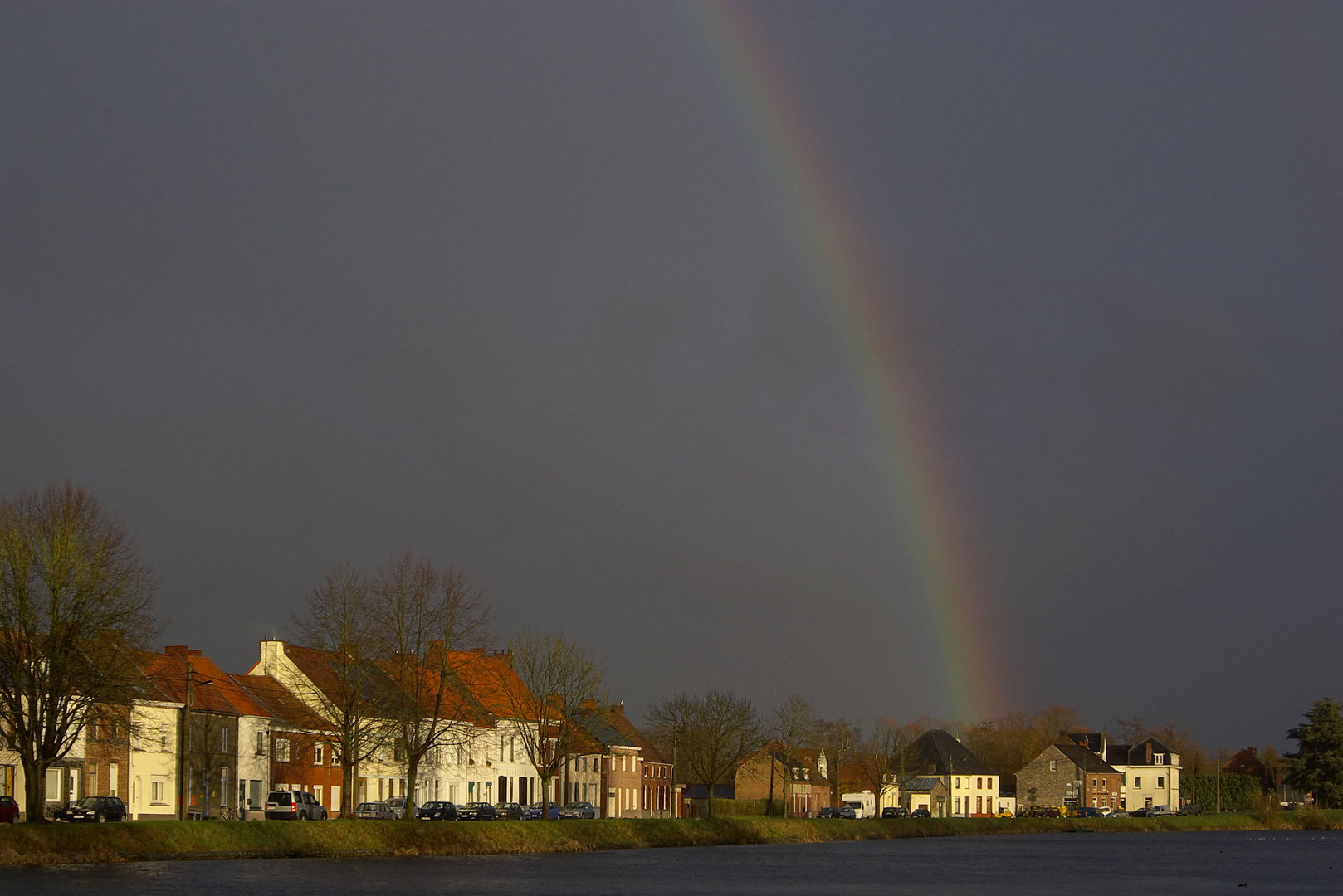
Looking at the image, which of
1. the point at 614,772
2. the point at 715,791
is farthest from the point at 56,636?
the point at 715,791

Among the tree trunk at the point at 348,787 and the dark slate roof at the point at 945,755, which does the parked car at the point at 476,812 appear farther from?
the dark slate roof at the point at 945,755

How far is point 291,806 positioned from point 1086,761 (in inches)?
4848

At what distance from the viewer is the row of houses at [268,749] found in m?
67.7

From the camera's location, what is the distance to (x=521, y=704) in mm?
96125

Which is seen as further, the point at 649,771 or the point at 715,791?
the point at 715,791

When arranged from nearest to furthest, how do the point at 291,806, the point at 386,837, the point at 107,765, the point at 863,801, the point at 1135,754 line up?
1. the point at 386,837
2. the point at 291,806
3. the point at 107,765
4. the point at 863,801
5. the point at 1135,754

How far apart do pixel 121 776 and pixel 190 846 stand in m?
17.3

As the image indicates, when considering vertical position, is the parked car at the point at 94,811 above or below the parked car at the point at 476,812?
above

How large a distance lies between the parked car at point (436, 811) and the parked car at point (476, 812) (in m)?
0.47

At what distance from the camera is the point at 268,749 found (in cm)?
8094

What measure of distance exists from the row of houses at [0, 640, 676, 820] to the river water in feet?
29.9

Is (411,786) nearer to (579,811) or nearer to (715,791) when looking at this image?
(579,811)

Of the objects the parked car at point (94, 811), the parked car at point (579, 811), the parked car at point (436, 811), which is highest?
the parked car at point (94, 811)

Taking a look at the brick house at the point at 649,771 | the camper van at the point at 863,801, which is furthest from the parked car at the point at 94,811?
the camper van at the point at 863,801
